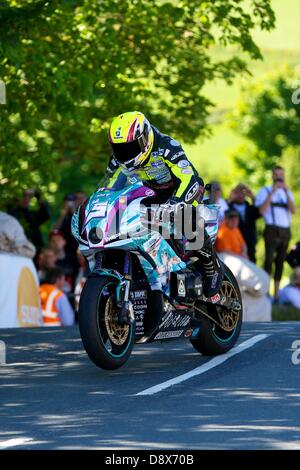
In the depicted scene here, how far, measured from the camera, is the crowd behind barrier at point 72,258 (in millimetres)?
17391

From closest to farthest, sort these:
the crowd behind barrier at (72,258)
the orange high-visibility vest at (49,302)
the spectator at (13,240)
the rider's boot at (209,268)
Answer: the rider's boot at (209,268) < the crowd behind barrier at (72,258) < the spectator at (13,240) < the orange high-visibility vest at (49,302)

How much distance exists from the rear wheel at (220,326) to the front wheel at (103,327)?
1.19 meters

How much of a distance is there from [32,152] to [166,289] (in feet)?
39.1

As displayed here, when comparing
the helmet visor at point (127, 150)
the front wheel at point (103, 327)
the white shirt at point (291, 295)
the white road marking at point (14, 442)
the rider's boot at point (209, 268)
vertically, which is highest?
the helmet visor at point (127, 150)

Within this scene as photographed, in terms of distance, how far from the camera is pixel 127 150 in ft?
36.7

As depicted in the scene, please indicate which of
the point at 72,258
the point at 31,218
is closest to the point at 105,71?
the point at 31,218

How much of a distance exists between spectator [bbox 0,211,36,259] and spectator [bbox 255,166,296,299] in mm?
4229

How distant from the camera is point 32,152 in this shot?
22984 millimetres

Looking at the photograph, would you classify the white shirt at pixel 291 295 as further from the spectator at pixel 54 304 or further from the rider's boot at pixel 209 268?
the rider's boot at pixel 209 268

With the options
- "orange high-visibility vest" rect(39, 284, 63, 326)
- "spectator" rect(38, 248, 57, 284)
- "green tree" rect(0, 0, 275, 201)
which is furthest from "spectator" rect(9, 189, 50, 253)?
"orange high-visibility vest" rect(39, 284, 63, 326)

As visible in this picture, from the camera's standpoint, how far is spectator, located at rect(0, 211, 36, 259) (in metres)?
17.7

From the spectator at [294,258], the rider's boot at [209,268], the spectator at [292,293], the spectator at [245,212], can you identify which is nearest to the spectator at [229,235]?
the spectator at [245,212]

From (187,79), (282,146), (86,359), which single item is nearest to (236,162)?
(282,146)
